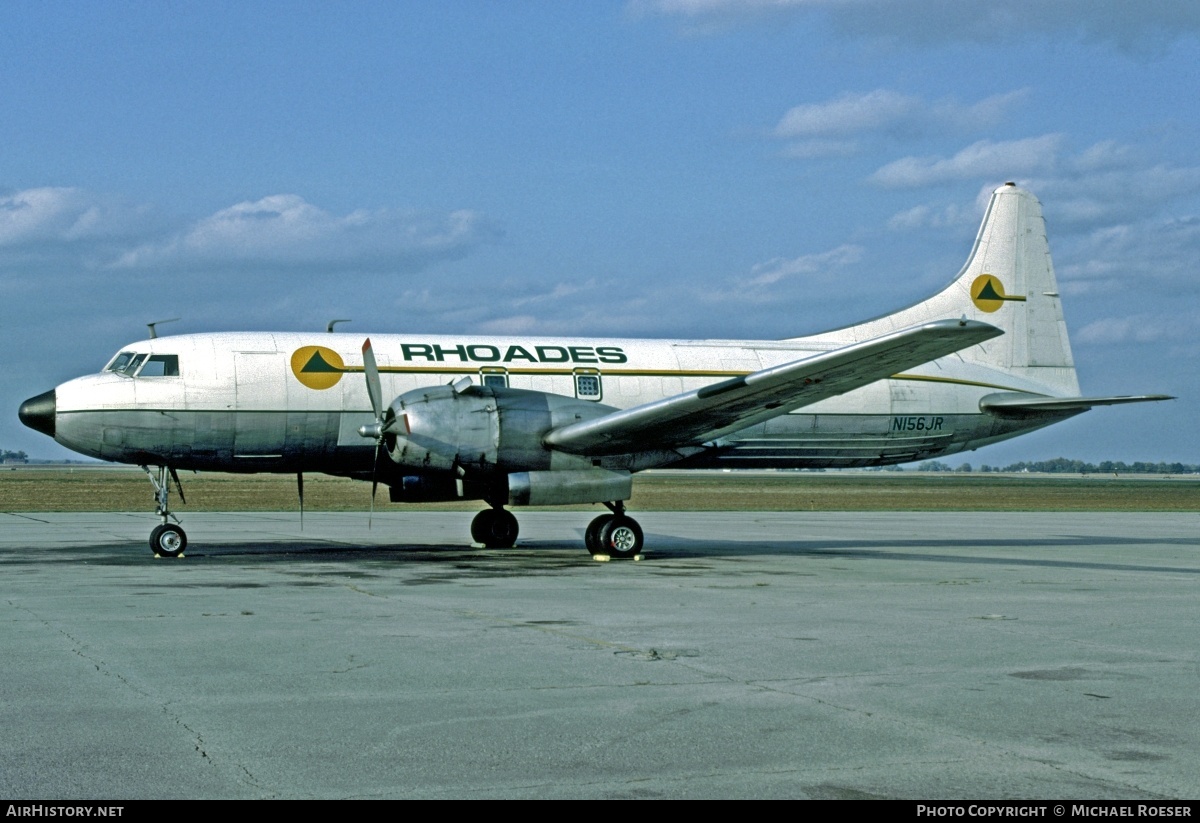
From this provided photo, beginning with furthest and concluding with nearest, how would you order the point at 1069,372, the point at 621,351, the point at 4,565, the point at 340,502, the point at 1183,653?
the point at 340,502 < the point at 1069,372 < the point at 621,351 < the point at 4,565 < the point at 1183,653

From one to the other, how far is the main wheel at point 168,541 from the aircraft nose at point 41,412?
8.99ft

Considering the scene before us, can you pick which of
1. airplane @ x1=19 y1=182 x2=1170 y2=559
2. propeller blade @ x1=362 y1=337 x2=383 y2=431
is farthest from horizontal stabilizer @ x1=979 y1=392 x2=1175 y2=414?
propeller blade @ x1=362 y1=337 x2=383 y2=431

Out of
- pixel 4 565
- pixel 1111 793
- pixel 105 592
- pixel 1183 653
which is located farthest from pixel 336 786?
pixel 4 565

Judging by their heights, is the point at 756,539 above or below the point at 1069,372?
below

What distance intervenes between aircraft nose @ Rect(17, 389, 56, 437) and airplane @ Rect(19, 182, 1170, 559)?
39 millimetres

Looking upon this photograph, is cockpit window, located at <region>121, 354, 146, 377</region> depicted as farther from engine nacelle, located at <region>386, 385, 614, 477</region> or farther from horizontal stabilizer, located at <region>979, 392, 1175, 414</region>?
horizontal stabilizer, located at <region>979, 392, 1175, 414</region>

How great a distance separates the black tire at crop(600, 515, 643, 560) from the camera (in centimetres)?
2055

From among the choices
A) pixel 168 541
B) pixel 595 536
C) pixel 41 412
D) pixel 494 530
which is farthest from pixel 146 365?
pixel 595 536

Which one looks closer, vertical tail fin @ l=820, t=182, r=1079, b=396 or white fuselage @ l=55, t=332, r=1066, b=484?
white fuselage @ l=55, t=332, r=1066, b=484

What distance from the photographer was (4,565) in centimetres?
1833

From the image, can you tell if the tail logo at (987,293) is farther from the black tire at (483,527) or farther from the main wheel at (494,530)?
the black tire at (483,527)

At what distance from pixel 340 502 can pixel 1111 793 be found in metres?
46.6
